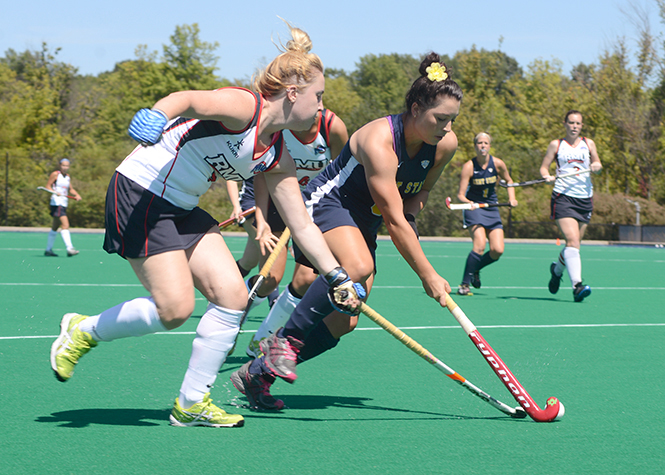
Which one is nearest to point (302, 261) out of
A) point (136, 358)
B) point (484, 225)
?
point (136, 358)

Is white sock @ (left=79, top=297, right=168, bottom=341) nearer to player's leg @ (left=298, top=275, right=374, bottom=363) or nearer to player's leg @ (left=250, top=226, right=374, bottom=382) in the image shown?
player's leg @ (left=250, top=226, right=374, bottom=382)

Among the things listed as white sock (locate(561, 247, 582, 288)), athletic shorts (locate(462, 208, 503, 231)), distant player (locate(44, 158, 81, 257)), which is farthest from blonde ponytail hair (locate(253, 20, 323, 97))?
distant player (locate(44, 158, 81, 257))

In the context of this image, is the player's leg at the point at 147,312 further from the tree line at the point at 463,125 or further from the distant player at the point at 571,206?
the tree line at the point at 463,125

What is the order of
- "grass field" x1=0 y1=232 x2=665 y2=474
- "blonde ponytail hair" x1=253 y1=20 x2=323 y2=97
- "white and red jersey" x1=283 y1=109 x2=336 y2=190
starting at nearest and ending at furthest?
"grass field" x1=0 y1=232 x2=665 y2=474, "blonde ponytail hair" x1=253 y1=20 x2=323 y2=97, "white and red jersey" x1=283 y1=109 x2=336 y2=190

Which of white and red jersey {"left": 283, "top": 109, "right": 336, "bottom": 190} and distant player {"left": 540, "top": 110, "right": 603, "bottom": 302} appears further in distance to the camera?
distant player {"left": 540, "top": 110, "right": 603, "bottom": 302}

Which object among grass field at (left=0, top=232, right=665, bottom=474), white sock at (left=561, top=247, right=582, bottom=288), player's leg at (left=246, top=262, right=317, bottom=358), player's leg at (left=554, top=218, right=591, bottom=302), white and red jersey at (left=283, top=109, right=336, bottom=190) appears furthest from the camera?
white sock at (left=561, top=247, right=582, bottom=288)

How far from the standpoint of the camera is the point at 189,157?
3.17 metres

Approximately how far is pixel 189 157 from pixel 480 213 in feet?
21.4

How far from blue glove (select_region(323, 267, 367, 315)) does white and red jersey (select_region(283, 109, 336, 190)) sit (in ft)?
6.26

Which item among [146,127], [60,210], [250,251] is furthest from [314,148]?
[60,210]

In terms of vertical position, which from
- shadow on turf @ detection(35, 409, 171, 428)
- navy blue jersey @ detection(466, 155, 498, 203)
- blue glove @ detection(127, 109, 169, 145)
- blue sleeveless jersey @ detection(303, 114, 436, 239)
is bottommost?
shadow on turf @ detection(35, 409, 171, 428)

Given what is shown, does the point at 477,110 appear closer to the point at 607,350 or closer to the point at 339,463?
the point at 607,350

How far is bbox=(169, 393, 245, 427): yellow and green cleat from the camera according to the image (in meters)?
3.18

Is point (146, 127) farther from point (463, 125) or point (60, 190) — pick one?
point (463, 125)
